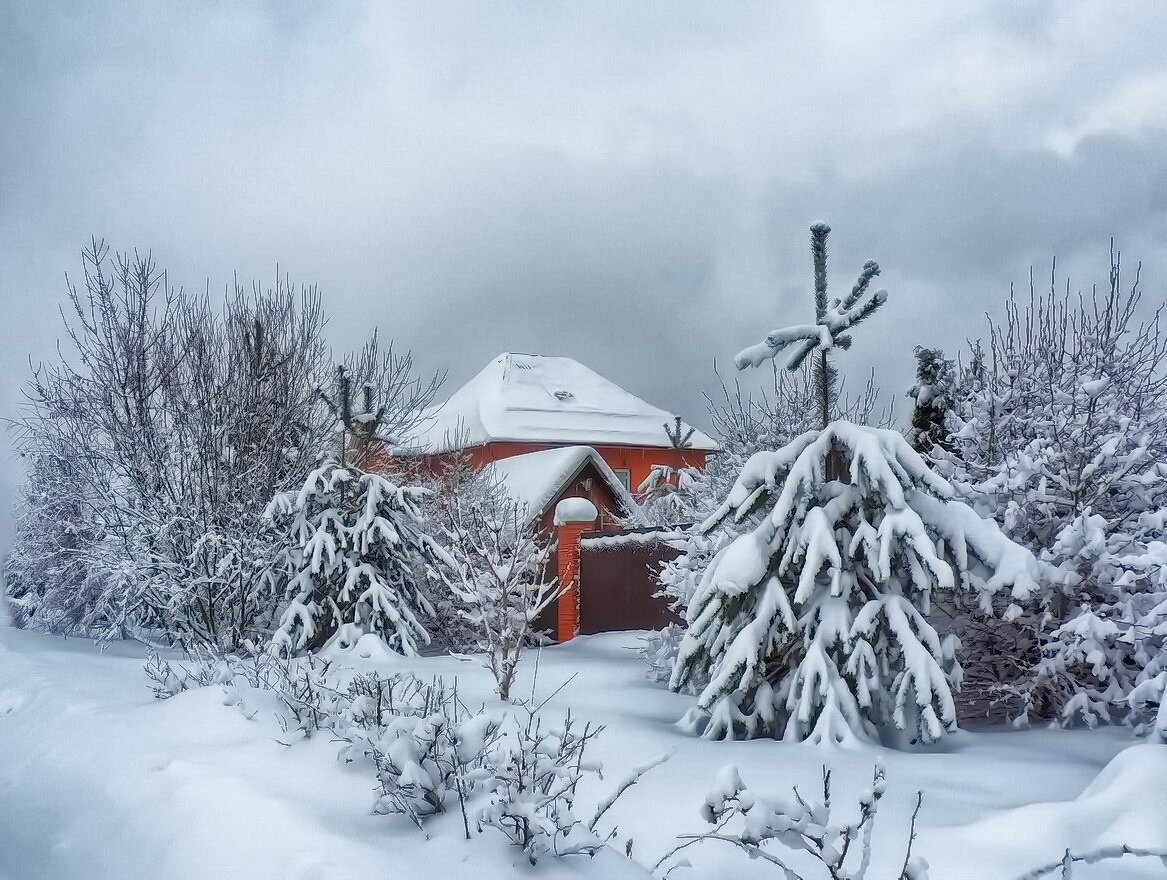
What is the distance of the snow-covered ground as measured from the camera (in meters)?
3.55

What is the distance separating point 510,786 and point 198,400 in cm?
1111

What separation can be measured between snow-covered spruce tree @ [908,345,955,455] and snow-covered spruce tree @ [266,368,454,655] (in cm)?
962

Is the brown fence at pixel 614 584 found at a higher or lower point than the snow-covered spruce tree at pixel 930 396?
lower

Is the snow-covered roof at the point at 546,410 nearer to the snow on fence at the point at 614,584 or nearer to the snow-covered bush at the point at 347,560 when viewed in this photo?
the snow on fence at the point at 614,584

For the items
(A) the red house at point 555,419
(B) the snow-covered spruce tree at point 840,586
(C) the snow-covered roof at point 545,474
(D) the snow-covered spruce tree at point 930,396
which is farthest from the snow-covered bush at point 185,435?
(A) the red house at point 555,419

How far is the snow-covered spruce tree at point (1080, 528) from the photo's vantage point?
269 inches

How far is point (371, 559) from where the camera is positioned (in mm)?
12336

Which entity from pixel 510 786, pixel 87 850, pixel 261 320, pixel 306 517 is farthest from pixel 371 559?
pixel 510 786

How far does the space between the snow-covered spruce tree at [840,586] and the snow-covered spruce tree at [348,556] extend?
19.5 ft

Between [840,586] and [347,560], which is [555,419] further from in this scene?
[840,586]

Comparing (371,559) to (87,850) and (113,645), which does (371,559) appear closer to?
(113,645)

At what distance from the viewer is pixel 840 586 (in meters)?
6.09

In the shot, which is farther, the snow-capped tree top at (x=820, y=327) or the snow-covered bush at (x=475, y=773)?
the snow-capped tree top at (x=820, y=327)

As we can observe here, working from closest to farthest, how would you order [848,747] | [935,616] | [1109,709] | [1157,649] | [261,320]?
[848,747] < [1157,649] < [1109,709] < [935,616] < [261,320]
